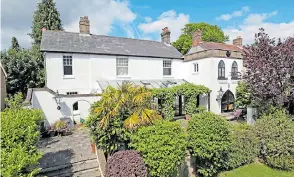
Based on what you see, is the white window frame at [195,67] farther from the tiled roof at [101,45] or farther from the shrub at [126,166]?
the shrub at [126,166]

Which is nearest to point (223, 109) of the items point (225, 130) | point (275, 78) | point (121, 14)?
point (275, 78)

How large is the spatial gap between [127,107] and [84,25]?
20009 mm

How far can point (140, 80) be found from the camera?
89.4 ft

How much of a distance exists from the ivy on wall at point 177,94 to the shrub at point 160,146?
443 inches

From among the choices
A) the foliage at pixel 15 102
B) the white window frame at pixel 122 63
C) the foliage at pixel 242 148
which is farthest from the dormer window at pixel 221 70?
the foliage at pixel 15 102

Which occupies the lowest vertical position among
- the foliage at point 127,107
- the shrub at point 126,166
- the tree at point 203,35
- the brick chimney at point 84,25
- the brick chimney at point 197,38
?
the shrub at point 126,166

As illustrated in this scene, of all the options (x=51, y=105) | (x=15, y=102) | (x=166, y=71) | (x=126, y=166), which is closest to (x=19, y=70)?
(x=51, y=105)

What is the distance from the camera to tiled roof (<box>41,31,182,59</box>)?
76.2ft

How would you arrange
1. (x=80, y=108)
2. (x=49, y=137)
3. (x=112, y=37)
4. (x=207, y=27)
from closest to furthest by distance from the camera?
(x=49, y=137) → (x=80, y=108) → (x=112, y=37) → (x=207, y=27)

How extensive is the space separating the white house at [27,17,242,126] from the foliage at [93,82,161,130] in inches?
375

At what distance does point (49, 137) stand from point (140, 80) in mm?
14022

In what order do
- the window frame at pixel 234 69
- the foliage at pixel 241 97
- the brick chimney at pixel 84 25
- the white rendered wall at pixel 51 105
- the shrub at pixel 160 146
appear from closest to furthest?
the shrub at pixel 160 146 < the white rendered wall at pixel 51 105 < the foliage at pixel 241 97 < the brick chimney at pixel 84 25 < the window frame at pixel 234 69

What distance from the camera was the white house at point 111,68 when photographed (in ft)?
68.6

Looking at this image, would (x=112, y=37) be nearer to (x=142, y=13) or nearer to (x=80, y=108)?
(x=142, y=13)
